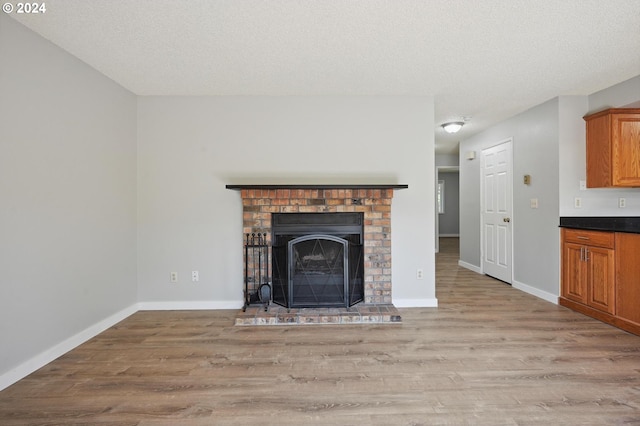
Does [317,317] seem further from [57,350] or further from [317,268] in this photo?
[57,350]

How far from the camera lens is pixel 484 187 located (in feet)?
17.0

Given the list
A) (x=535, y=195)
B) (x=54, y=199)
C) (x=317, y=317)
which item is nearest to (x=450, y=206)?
(x=535, y=195)

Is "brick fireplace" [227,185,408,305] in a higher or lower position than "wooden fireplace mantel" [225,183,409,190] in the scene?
lower

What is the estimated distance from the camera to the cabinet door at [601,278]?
2.96 metres

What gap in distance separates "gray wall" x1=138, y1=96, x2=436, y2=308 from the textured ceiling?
0.20 meters

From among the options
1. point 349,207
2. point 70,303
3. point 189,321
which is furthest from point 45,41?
point 349,207

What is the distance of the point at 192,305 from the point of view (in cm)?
348

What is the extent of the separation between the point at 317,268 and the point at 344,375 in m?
1.38

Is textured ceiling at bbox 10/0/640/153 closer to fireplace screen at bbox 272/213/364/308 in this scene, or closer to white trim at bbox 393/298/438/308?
fireplace screen at bbox 272/213/364/308

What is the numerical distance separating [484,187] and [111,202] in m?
5.18

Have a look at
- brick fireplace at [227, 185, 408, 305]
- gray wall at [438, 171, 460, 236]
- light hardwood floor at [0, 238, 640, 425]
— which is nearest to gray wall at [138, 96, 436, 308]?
brick fireplace at [227, 185, 408, 305]

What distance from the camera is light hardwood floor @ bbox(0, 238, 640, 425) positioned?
171 cm

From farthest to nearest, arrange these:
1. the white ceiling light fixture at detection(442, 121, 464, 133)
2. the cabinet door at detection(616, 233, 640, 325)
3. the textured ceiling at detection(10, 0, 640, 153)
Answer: the white ceiling light fixture at detection(442, 121, 464, 133), the cabinet door at detection(616, 233, 640, 325), the textured ceiling at detection(10, 0, 640, 153)

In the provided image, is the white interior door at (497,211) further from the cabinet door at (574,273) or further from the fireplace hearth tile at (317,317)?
the fireplace hearth tile at (317,317)
